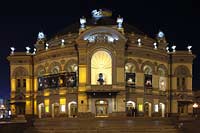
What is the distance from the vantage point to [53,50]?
2606 inches

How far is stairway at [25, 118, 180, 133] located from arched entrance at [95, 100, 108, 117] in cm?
1354

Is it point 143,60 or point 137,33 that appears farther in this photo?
point 137,33

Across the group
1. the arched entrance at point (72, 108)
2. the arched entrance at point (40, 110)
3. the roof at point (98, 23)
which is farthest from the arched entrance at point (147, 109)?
the arched entrance at point (40, 110)

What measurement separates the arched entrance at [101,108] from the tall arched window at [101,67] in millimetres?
3397

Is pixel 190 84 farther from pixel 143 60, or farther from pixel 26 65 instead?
pixel 26 65

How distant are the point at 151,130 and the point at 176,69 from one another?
98.2 feet

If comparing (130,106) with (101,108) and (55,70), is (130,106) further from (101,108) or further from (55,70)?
(55,70)

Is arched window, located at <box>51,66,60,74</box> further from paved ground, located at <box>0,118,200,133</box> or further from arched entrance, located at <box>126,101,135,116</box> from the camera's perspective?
paved ground, located at <box>0,118,200,133</box>

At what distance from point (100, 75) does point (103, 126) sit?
20361 millimetres

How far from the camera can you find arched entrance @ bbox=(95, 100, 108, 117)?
201 ft

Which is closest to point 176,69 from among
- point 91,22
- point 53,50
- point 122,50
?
point 122,50

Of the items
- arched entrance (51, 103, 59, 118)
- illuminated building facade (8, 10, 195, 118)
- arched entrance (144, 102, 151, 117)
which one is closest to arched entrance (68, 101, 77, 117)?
illuminated building facade (8, 10, 195, 118)

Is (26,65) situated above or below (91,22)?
below

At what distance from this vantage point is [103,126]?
142 ft
